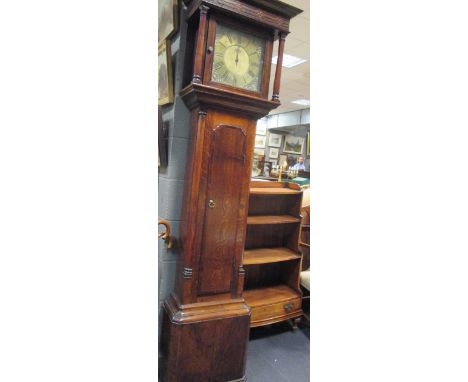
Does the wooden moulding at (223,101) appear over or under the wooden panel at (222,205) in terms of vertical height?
over

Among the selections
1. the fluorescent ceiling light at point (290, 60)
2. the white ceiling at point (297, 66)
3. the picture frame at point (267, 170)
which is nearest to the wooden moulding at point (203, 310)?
the white ceiling at point (297, 66)

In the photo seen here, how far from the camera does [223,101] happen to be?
136cm

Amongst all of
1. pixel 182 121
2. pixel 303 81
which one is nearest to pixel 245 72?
pixel 182 121

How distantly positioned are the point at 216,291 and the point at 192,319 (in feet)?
0.58

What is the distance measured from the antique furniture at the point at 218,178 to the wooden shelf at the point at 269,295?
52cm

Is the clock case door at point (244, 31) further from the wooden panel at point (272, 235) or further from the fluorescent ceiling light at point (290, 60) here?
the fluorescent ceiling light at point (290, 60)

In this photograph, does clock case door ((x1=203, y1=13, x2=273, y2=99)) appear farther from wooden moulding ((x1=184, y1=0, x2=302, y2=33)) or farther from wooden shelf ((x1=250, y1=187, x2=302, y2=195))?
wooden shelf ((x1=250, y1=187, x2=302, y2=195))

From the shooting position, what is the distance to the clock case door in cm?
131

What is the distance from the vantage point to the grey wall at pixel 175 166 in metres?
1.51

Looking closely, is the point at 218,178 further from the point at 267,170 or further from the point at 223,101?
the point at 267,170

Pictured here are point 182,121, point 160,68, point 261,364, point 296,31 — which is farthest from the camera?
point 296,31

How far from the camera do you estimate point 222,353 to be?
148cm

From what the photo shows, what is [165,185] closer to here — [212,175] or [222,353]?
[212,175]

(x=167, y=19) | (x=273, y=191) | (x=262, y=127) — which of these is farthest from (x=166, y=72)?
(x=262, y=127)
